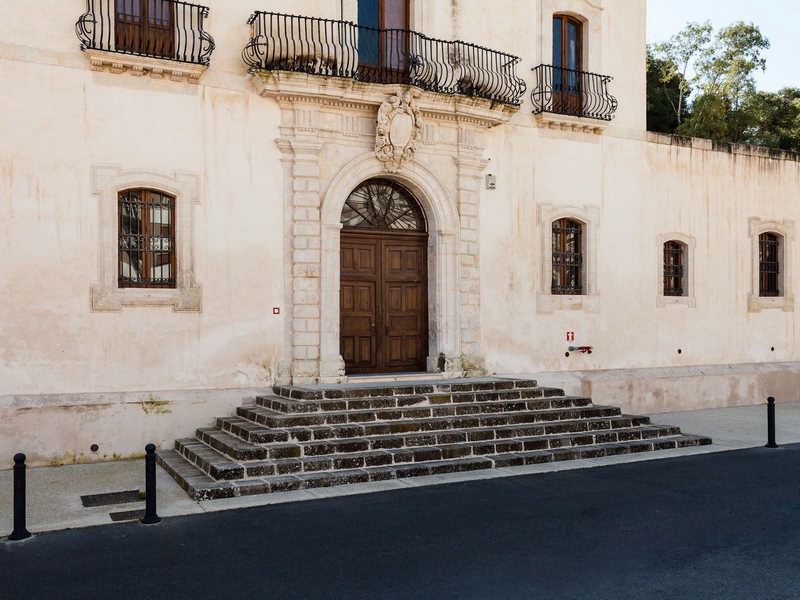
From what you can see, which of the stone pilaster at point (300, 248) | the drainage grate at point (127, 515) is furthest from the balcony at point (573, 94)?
the drainage grate at point (127, 515)

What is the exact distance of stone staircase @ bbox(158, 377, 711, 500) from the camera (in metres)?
9.50

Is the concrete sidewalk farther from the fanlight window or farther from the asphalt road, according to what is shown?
the fanlight window

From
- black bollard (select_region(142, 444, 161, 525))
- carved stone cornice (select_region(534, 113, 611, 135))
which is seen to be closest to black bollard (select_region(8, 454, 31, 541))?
black bollard (select_region(142, 444, 161, 525))

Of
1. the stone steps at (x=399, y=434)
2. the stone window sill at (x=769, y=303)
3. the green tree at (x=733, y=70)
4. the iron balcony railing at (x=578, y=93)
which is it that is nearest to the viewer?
the stone steps at (x=399, y=434)

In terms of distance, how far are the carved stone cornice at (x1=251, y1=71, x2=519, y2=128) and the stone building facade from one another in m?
0.04

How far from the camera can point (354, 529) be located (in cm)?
741

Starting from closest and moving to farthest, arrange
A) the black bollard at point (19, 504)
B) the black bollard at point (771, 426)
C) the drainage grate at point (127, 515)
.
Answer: the black bollard at point (19, 504) → the drainage grate at point (127, 515) → the black bollard at point (771, 426)

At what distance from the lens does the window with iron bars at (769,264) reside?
60.5 ft

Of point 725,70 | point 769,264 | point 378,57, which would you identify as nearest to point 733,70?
point 725,70

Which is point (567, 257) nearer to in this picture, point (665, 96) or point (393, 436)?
point (393, 436)

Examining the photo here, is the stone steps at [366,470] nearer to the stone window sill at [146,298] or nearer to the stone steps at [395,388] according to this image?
the stone steps at [395,388]

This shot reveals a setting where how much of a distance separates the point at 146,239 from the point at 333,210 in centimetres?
297

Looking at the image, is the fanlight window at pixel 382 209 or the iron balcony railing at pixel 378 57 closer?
the iron balcony railing at pixel 378 57

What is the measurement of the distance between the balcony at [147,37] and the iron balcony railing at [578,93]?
6.66 meters
